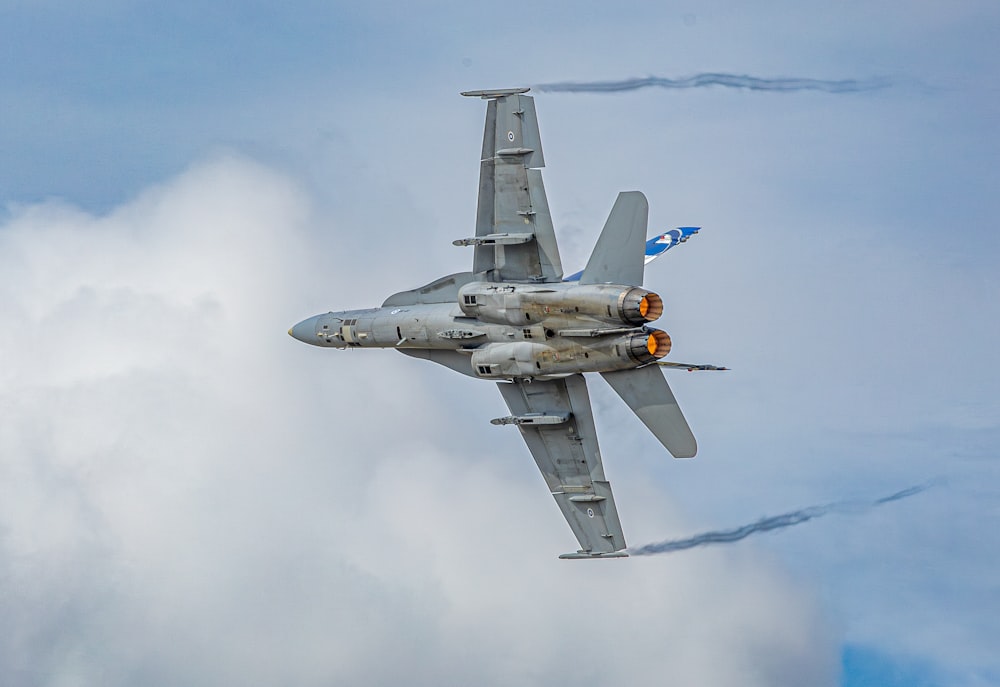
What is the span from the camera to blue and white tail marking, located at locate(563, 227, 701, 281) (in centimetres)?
4081

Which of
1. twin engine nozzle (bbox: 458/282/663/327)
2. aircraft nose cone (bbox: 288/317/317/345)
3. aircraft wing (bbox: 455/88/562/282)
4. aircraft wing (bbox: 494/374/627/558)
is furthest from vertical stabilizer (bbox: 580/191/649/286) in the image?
aircraft nose cone (bbox: 288/317/317/345)

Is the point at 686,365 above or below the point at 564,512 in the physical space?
above

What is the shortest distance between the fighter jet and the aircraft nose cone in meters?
0.03

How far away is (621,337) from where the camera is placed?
35500 mm

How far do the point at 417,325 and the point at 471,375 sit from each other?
1.41 m

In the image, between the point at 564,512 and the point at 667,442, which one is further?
the point at 564,512

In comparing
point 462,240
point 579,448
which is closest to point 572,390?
point 579,448

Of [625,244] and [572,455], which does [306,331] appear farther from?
[625,244]

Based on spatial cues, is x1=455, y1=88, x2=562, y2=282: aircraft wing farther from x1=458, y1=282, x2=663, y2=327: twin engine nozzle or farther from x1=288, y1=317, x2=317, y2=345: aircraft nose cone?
x1=288, y1=317, x2=317, y2=345: aircraft nose cone

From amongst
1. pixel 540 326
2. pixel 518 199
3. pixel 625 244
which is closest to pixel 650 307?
pixel 625 244

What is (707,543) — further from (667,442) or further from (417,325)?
(417,325)

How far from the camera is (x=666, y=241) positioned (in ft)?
134

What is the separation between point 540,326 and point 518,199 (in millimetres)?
2442

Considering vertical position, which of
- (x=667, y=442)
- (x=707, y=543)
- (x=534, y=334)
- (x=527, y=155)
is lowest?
(x=707, y=543)
